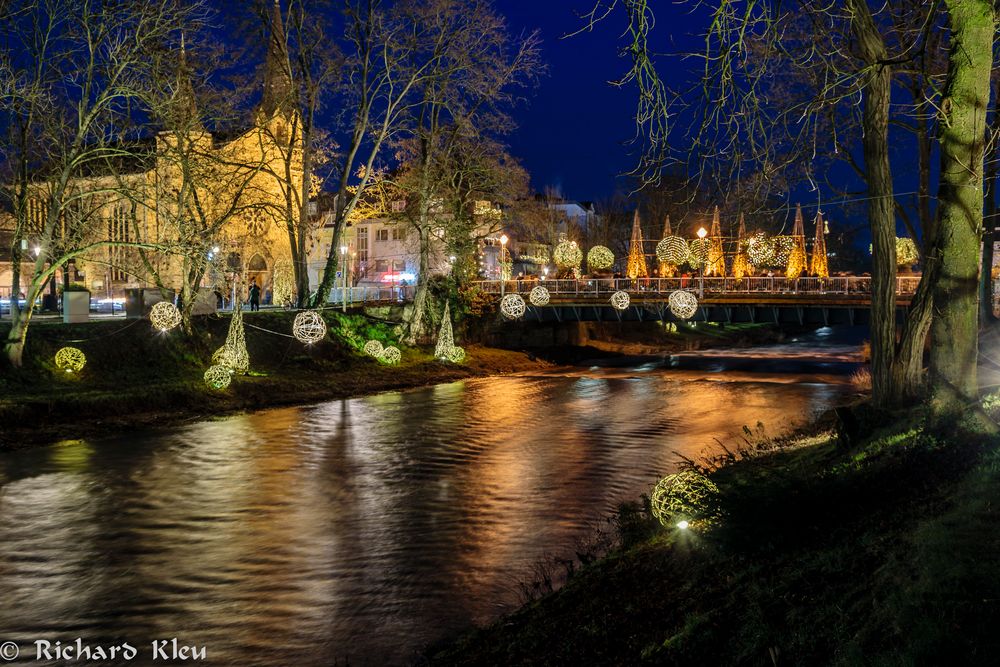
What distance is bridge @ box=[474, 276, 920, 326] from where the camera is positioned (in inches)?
1481

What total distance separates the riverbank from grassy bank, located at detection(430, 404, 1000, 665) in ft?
56.9

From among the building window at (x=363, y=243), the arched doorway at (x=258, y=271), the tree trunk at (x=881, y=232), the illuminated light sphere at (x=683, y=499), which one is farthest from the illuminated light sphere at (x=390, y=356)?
the building window at (x=363, y=243)

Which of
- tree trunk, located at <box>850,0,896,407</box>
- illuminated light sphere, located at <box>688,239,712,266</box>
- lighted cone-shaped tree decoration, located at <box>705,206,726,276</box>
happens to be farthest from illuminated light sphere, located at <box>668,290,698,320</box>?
tree trunk, located at <box>850,0,896,407</box>

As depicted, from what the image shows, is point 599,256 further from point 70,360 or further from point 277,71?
point 70,360

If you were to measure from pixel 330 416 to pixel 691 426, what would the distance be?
11.0m

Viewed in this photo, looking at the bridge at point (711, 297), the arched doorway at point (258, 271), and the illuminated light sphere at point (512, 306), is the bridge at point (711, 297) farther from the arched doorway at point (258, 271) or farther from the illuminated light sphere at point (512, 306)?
the arched doorway at point (258, 271)

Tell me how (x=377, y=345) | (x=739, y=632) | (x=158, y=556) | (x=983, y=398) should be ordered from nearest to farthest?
(x=739, y=632)
(x=983, y=398)
(x=158, y=556)
(x=377, y=345)

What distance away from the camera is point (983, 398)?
9.38m

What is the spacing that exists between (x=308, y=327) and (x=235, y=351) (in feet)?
8.59

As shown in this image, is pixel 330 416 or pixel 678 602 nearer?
pixel 678 602

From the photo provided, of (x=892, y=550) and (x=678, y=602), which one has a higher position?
(x=892, y=550)

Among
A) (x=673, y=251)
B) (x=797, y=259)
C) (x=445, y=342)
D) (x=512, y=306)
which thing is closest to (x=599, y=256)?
(x=673, y=251)

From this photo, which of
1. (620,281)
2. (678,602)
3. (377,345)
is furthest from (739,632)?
(620,281)

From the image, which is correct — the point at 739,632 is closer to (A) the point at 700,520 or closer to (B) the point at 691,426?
(A) the point at 700,520
